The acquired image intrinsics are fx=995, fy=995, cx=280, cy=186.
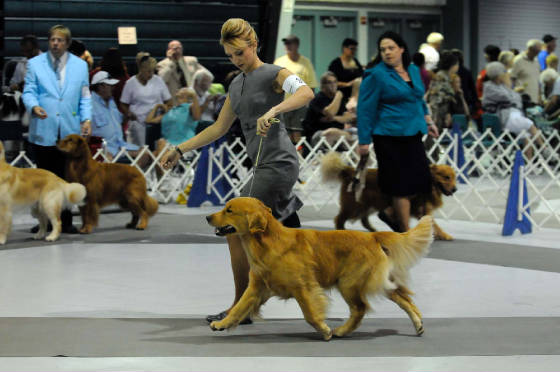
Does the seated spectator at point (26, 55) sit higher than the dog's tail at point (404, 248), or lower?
higher

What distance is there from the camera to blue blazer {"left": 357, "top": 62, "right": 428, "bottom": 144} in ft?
21.7

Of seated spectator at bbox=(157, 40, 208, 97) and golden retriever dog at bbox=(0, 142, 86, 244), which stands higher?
seated spectator at bbox=(157, 40, 208, 97)

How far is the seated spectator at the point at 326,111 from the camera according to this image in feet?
37.9

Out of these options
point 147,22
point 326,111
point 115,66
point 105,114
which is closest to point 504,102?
point 326,111

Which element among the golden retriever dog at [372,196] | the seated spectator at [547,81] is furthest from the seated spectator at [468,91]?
the golden retriever dog at [372,196]

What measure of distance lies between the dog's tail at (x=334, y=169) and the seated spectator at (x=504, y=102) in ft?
18.0

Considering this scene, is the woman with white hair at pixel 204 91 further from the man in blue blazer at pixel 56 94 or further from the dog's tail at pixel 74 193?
the dog's tail at pixel 74 193

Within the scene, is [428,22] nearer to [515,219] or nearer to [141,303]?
[515,219]

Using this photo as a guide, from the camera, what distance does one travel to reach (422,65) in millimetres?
12484

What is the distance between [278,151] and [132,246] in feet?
10.2

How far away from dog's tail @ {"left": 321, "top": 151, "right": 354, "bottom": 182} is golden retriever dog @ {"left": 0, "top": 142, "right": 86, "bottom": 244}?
1884 millimetres

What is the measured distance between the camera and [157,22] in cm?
1272

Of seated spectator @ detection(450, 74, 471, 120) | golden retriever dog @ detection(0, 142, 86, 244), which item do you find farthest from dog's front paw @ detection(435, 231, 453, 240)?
seated spectator @ detection(450, 74, 471, 120)

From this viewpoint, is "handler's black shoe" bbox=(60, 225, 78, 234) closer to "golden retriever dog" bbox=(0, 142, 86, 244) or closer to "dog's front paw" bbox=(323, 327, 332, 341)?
"golden retriever dog" bbox=(0, 142, 86, 244)
